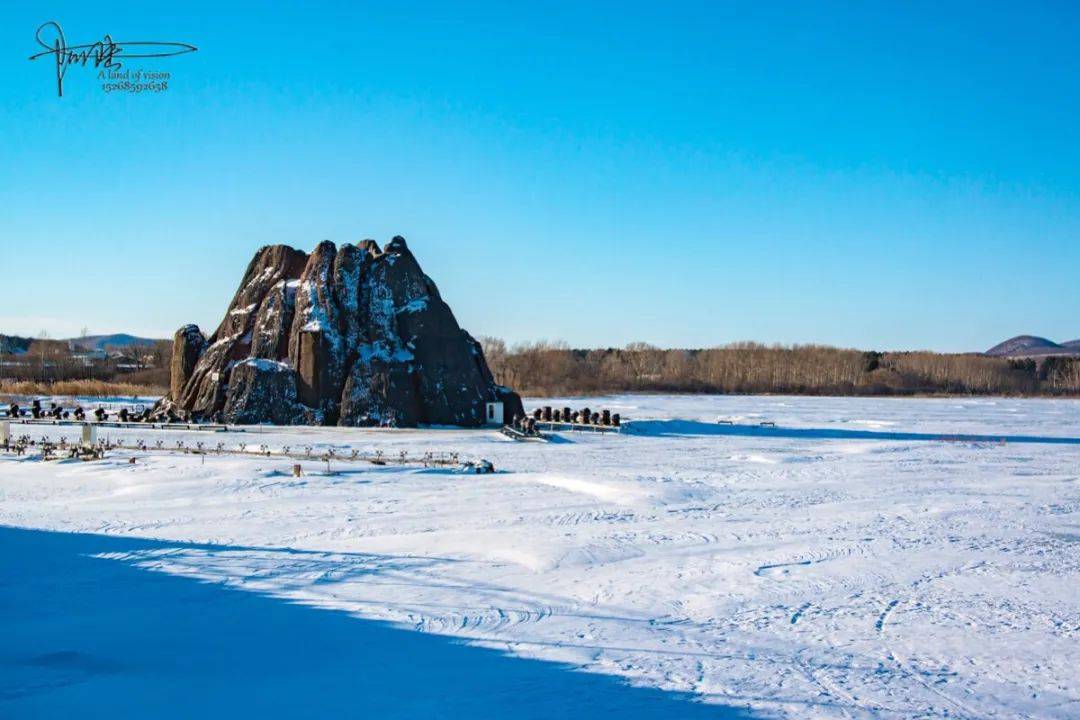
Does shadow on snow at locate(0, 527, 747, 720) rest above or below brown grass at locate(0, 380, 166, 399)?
below

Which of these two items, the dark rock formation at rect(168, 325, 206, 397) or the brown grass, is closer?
the dark rock formation at rect(168, 325, 206, 397)

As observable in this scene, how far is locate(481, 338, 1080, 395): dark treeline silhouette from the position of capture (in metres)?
90.1

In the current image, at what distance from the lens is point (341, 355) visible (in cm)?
3431

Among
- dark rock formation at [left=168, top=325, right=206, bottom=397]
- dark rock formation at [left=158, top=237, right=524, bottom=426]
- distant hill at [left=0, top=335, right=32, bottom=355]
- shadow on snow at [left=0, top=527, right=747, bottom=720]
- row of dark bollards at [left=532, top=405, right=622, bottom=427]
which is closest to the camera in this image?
shadow on snow at [left=0, top=527, right=747, bottom=720]

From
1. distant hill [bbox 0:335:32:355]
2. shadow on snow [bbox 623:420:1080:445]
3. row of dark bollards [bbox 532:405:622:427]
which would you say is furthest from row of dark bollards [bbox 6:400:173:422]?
distant hill [bbox 0:335:32:355]

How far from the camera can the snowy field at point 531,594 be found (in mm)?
7445

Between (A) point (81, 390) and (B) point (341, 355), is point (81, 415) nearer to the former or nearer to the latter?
(B) point (341, 355)

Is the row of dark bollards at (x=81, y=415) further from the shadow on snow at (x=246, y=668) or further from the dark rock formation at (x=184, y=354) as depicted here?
the shadow on snow at (x=246, y=668)

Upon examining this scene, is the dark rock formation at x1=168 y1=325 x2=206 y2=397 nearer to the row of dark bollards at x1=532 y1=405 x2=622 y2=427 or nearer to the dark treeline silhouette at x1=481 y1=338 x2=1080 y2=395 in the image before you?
the row of dark bollards at x1=532 y1=405 x2=622 y2=427

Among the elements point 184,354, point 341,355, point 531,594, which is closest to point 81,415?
point 184,354

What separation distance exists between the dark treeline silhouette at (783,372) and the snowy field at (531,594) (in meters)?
57.5

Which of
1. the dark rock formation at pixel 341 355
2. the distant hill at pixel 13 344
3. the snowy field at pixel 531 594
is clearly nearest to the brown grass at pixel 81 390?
the dark rock formation at pixel 341 355

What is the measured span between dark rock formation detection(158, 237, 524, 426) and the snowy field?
40.7 feet

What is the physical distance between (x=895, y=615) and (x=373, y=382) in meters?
25.8
